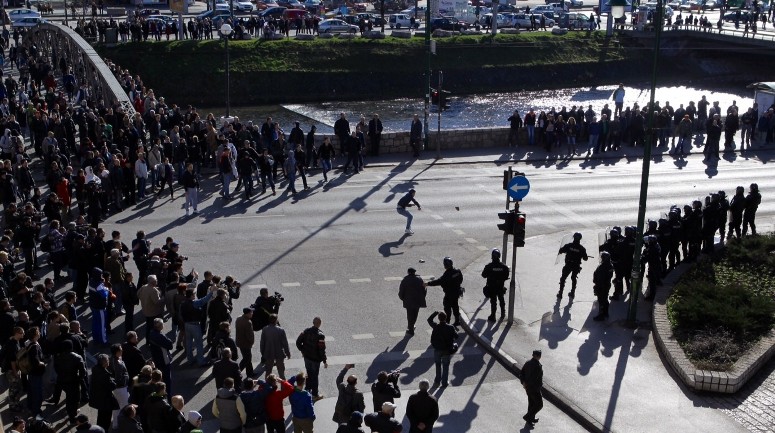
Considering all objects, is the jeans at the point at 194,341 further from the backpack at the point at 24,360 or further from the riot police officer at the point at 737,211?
the riot police officer at the point at 737,211

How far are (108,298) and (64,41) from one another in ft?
114

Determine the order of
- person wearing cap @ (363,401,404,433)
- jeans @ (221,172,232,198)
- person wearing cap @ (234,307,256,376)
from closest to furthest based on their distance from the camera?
person wearing cap @ (363,401,404,433) → person wearing cap @ (234,307,256,376) → jeans @ (221,172,232,198)

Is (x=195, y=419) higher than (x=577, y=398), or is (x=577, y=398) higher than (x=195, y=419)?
(x=195, y=419)

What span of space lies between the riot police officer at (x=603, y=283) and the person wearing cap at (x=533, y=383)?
4.49m

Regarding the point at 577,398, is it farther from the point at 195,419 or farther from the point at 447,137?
the point at 447,137

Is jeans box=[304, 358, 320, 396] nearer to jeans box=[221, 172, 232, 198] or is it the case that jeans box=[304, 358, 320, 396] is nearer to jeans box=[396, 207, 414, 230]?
jeans box=[396, 207, 414, 230]

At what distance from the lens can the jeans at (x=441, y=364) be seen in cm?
1441

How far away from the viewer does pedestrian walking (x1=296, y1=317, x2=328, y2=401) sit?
45.3ft

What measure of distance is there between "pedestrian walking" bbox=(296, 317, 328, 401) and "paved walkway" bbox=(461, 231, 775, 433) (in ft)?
9.24

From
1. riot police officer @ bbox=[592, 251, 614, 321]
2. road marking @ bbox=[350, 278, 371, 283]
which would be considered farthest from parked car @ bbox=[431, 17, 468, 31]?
riot police officer @ bbox=[592, 251, 614, 321]

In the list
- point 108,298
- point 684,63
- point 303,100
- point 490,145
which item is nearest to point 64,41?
point 303,100

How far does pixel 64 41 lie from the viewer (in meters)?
47.6

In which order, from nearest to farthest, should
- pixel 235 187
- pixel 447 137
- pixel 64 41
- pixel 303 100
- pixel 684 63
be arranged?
1. pixel 235 187
2. pixel 447 137
3. pixel 64 41
4. pixel 303 100
5. pixel 684 63

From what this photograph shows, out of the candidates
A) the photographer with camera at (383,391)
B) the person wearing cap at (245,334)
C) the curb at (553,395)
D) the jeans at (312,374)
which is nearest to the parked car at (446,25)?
the curb at (553,395)
